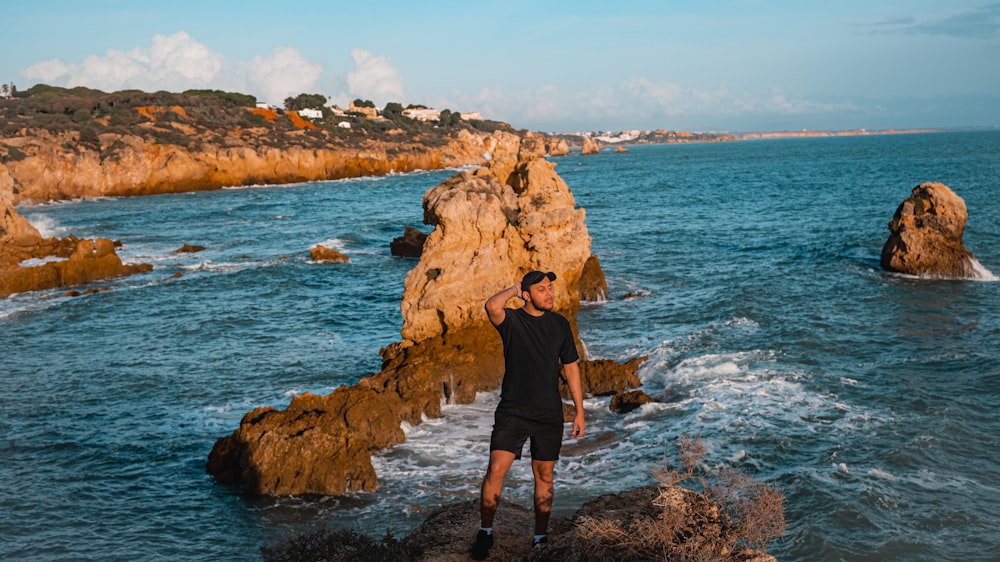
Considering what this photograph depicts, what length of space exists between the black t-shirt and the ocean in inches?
42.3

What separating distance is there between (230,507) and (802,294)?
18.7 m

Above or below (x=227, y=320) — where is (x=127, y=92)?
above

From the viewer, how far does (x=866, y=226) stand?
3897 centimetres

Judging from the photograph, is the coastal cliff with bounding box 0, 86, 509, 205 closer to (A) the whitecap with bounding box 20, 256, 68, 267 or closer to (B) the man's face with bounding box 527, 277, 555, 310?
(A) the whitecap with bounding box 20, 256, 68, 267

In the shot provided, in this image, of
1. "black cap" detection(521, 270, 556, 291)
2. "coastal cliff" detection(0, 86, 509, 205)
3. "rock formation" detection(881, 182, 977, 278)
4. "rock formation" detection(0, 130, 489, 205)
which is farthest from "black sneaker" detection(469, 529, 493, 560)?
"coastal cliff" detection(0, 86, 509, 205)

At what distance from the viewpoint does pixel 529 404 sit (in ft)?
21.1

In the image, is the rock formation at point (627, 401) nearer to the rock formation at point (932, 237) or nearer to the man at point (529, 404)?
the man at point (529, 404)

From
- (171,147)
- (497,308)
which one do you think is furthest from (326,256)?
(171,147)

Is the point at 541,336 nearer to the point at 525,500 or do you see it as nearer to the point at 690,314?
the point at 525,500

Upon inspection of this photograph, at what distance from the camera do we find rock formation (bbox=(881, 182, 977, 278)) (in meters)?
25.6

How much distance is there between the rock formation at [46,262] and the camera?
2911 centimetres

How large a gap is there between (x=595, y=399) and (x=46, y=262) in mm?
27519

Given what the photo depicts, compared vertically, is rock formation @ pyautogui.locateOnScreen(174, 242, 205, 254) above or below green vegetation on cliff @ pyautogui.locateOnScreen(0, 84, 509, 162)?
below

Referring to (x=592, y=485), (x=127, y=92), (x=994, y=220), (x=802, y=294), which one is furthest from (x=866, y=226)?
(x=127, y=92)
